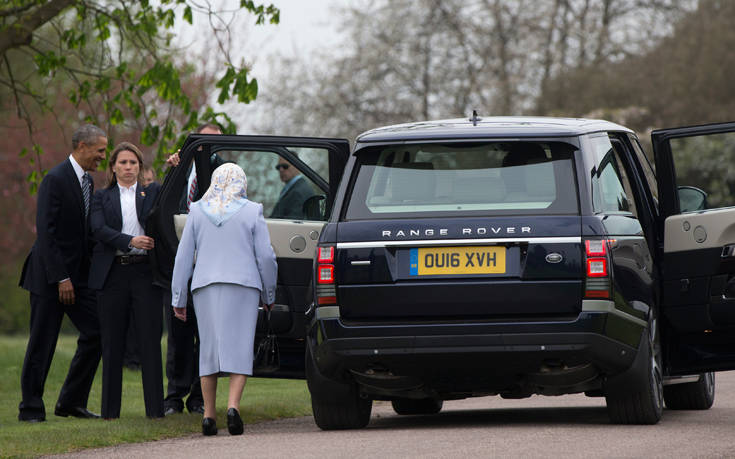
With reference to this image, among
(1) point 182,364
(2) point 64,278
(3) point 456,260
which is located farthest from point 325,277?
(2) point 64,278

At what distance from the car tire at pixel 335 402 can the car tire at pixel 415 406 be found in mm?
1365

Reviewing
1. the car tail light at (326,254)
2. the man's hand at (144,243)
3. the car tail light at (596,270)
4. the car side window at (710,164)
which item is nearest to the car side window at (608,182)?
the car tail light at (596,270)

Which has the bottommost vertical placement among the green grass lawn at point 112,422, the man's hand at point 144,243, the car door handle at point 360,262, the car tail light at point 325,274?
the green grass lawn at point 112,422

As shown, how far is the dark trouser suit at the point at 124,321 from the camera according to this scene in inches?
410

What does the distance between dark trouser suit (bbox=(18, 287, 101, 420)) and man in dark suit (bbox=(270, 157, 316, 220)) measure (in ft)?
7.08

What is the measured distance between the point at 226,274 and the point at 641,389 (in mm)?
2745

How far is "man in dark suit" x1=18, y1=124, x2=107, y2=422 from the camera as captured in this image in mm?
10797

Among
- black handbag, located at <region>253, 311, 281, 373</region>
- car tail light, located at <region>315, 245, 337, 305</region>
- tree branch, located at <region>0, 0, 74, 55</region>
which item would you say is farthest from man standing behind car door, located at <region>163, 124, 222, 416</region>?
tree branch, located at <region>0, 0, 74, 55</region>

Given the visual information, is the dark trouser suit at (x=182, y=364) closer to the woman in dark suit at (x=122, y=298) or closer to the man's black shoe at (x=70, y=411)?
the woman in dark suit at (x=122, y=298)

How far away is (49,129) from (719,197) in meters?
18.6

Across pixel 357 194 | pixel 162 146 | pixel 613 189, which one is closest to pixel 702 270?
pixel 613 189

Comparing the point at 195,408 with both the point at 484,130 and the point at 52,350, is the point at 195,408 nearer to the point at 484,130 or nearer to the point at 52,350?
the point at 52,350

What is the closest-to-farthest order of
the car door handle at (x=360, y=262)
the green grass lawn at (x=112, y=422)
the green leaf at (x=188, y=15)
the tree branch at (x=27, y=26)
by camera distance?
the car door handle at (x=360, y=262) → the green grass lawn at (x=112, y=422) → the tree branch at (x=27, y=26) → the green leaf at (x=188, y=15)

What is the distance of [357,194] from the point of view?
8.53 m
